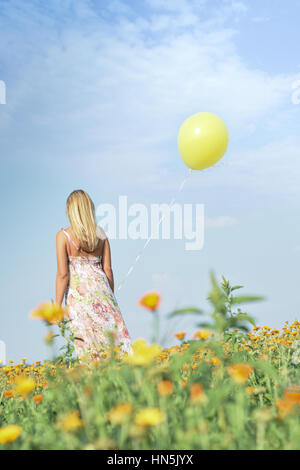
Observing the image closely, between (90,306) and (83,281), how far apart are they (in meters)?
0.30

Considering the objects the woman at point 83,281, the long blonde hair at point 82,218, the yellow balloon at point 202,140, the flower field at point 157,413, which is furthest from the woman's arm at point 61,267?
the flower field at point 157,413

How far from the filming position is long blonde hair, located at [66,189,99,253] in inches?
205

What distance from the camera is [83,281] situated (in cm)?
531

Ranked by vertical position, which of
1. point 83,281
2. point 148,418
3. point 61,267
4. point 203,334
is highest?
point 61,267

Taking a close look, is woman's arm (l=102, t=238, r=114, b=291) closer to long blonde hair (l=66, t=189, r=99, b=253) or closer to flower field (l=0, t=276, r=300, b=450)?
long blonde hair (l=66, t=189, r=99, b=253)

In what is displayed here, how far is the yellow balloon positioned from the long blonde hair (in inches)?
78.5

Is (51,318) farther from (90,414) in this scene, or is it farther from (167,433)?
(167,433)

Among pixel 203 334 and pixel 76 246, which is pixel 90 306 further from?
pixel 203 334

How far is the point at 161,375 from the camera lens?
207cm

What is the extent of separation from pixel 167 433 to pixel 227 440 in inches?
9.8

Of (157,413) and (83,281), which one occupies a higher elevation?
(83,281)

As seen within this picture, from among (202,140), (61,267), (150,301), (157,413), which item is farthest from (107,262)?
(157,413)

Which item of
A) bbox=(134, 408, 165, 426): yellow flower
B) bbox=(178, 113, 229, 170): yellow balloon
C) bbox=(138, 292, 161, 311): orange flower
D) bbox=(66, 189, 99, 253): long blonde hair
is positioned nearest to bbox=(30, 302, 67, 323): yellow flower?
bbox=(138, 292, 161, 311): orange flower
